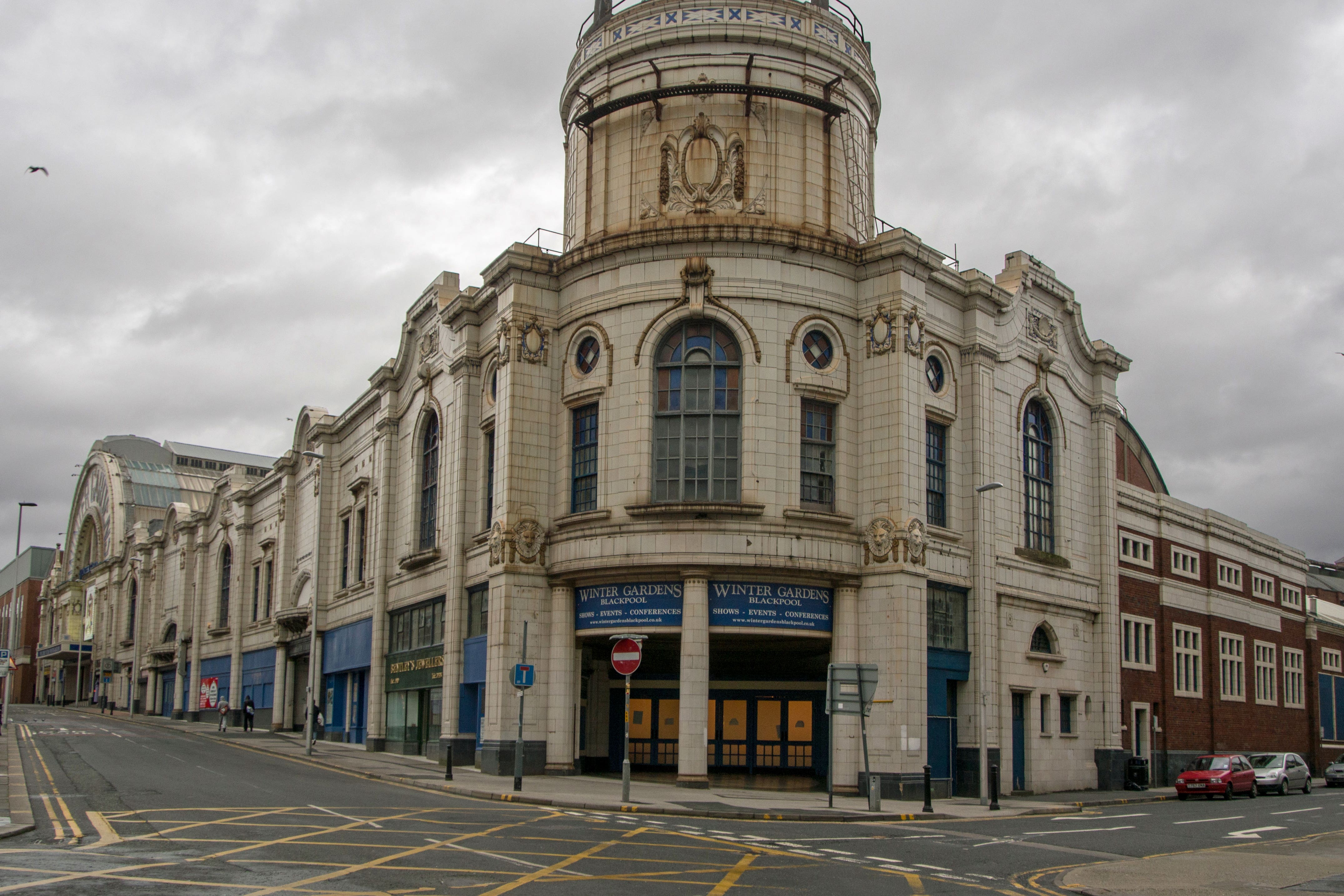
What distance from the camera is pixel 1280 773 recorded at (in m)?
41.0

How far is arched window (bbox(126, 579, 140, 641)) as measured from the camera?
306 ft

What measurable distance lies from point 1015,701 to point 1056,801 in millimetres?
4119

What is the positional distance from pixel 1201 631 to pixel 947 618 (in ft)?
62.6

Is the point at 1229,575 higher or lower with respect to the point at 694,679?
higher

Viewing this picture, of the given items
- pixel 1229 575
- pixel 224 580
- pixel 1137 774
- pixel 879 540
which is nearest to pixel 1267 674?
pixel 1229 575

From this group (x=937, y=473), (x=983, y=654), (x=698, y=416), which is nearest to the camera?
(x=698, y=416)

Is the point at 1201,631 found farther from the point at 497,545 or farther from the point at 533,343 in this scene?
the point at 533,343

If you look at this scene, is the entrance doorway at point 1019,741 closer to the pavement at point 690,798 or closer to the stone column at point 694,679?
the pavement at point 690,798

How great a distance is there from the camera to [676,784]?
30.7 metres

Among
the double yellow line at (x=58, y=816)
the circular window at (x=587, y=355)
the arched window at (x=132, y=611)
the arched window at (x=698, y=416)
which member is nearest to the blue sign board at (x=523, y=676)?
the arched window at (x=698, y=416)

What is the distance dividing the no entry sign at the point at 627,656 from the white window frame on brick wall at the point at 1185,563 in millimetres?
28156

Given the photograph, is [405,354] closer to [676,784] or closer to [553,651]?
[553,651]

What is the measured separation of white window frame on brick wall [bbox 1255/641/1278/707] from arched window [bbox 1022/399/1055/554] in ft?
62.9

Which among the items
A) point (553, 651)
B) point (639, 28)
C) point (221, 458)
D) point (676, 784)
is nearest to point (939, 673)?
point (676, 784)
